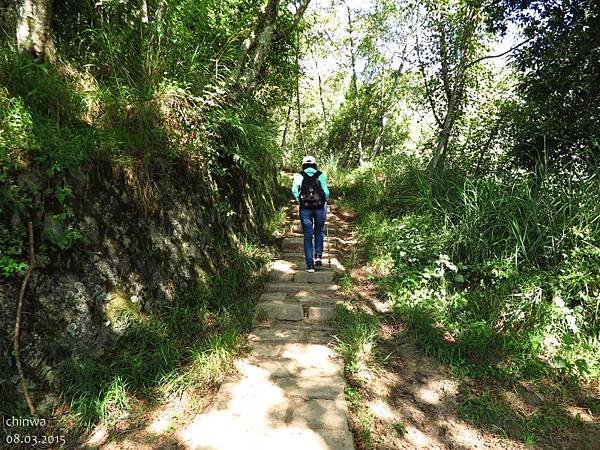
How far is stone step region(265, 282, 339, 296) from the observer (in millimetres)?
4672

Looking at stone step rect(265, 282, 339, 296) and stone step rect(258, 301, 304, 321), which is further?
stone step rect(265, 282, 339, 296)

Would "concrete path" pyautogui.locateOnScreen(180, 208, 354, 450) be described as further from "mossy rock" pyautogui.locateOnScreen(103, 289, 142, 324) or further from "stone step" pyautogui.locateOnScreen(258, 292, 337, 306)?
"mossy rock" pyautogui.locateOnScreen(103, 289, 142, 324)

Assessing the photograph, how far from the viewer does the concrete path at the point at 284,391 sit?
240 cm

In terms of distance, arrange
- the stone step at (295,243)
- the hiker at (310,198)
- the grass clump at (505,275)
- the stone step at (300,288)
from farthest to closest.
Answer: the stone step at (295,243), the hiker at (310,198), the stone step at (300,288), the grass clump at (505,275)

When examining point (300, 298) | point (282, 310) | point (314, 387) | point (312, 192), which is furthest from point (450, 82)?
point (314, 387)

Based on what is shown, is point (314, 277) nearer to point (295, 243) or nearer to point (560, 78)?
point (295, 243)

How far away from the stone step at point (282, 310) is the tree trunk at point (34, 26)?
3333mm

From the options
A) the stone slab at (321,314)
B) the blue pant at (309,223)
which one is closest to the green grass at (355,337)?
the stone slab at (321,314)

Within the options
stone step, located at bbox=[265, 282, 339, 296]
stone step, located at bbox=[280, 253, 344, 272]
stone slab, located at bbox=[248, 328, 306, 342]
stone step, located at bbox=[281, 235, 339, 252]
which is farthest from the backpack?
stone slab, located at bbox=[248, 328, 306, 342]

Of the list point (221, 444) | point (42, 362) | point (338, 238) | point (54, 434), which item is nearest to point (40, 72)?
point (42, 362)

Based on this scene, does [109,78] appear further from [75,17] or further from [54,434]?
[54,434]

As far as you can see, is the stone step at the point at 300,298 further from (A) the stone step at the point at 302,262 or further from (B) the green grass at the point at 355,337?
(A) the stone step at the point at 302,262

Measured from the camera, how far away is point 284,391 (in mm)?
2893

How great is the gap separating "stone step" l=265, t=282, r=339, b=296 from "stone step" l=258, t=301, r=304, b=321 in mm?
451
